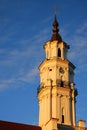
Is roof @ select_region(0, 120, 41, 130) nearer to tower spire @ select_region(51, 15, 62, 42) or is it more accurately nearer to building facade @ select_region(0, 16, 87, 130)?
building facade @ select_region(0, 16, 87, 130)

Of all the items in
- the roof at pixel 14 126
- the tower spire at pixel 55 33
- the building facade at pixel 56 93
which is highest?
the tower spire at pixel 55 33

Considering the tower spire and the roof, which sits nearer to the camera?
the roof

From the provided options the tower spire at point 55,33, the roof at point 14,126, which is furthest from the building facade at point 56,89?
the roof at point 14,126

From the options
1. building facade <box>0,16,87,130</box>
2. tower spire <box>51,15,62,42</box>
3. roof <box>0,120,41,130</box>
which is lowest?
roof <box>0,120,41,130</box>

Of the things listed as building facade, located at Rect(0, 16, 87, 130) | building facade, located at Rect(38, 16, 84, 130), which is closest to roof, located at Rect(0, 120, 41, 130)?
building facade, located at Rect(0, 16, 87, 130)

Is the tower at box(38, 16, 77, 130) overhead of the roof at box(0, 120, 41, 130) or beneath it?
overhead

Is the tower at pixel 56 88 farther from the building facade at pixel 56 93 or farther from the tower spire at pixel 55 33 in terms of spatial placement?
the tower spire at pixel 55 33

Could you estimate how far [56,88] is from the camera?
72750 millimetres

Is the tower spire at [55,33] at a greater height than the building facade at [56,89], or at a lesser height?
greater

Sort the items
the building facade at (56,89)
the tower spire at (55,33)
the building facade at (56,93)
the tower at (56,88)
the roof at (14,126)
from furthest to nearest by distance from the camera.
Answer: the tower spire at (55,33), the tower at (56,88), the building facade at (56,89), the building facade at (56,93), the roof at (14,126)

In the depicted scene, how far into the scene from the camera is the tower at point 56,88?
2801 inches

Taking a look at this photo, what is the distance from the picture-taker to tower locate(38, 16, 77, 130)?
2801 inches

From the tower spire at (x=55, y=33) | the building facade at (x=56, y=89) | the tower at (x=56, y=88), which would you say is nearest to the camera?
the building facade at (x=56, y=89)

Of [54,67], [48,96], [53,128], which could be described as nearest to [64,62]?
[54,67]
